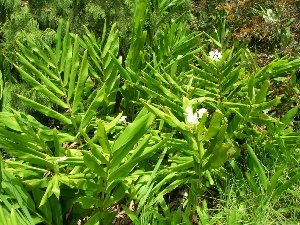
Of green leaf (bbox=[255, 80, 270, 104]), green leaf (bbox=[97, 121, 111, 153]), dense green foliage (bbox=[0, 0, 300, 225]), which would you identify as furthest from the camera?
green leaf (bbox=[255, 80, 270, 104])

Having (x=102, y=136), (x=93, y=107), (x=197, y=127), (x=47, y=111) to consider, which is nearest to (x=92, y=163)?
(x=102, y=136)

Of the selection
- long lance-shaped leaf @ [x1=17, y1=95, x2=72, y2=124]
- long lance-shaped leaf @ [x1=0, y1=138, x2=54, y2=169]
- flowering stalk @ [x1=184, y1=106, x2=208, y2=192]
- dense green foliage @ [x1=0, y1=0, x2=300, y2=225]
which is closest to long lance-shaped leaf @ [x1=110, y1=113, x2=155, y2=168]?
dense green foliage @ [x1=0, y1=0, x2=300, y2=225]

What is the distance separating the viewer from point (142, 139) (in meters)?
1.68

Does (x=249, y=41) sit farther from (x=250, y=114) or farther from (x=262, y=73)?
(x=250, y=114)

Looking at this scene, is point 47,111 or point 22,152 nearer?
point 22,152

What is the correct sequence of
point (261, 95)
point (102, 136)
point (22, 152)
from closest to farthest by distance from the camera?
point (102, 136) → point (22, 152) → point (261, 95)

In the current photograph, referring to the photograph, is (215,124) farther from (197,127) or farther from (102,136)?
(102,136)

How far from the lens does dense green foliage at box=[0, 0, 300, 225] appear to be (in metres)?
1.36

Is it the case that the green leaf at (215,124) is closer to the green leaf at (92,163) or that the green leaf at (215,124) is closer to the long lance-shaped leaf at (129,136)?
the long lance-shaped leaf at (129,136)

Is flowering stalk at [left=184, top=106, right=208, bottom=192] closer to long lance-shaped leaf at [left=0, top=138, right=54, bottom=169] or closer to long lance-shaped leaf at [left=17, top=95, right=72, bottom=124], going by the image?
long lance-shaped leaf at [left=0, top=138, right=54, bottom=169]

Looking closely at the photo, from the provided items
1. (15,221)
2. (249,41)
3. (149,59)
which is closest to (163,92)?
(149,59)

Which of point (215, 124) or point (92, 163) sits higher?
point (215, 124)

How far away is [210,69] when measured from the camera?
1784 millimetres

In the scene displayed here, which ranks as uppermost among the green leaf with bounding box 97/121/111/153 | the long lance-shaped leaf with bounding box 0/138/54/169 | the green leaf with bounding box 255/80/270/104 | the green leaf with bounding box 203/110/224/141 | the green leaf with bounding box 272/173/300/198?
the green leaf with bounding box 255/80/270/104
